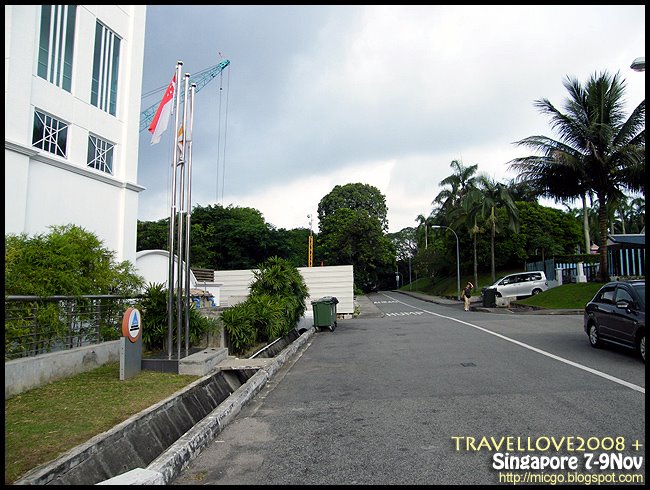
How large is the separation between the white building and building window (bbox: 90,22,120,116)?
0.04m

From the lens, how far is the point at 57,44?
16.4 m

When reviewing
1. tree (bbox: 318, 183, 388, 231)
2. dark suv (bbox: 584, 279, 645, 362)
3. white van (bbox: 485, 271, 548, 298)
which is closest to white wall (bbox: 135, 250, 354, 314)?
white van (bbox: 485, 271, 548, 298)

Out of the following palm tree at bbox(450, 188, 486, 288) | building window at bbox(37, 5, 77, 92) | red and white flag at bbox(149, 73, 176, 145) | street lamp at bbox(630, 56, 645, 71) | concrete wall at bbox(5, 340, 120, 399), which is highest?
building window at bbox(37, 5, 77, 92)

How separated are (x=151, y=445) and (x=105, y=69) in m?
17.9

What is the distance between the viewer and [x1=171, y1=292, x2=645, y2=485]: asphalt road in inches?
167

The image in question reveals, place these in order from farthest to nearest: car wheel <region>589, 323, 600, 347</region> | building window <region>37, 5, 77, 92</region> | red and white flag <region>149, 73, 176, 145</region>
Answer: building window <region>37, 5, 77, 92</region> → car wheel <region>589, 323, 600, 347</region> → red and white flag <region>149, 73, 176, 145</region>

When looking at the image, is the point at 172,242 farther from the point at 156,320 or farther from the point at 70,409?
the point at 70,409

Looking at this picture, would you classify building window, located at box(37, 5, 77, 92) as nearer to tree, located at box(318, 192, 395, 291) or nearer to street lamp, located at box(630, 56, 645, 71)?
street lamp, located at box(630, 56, 645, 71)

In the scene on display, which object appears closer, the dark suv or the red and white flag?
the dark suv

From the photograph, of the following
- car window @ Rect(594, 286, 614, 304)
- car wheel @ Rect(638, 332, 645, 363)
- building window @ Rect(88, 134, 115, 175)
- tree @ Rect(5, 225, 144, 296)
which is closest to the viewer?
tree @ Rect(5, 225, 144, 296)

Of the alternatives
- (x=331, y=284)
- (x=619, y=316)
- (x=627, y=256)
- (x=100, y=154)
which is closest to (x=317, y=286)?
(x=331, y=284)

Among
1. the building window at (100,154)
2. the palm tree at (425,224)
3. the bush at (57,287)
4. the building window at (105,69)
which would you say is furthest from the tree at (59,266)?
the palm tree at (425,224)

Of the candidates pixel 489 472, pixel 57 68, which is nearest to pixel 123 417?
pixel 489 472

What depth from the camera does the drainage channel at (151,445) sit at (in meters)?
4.06
